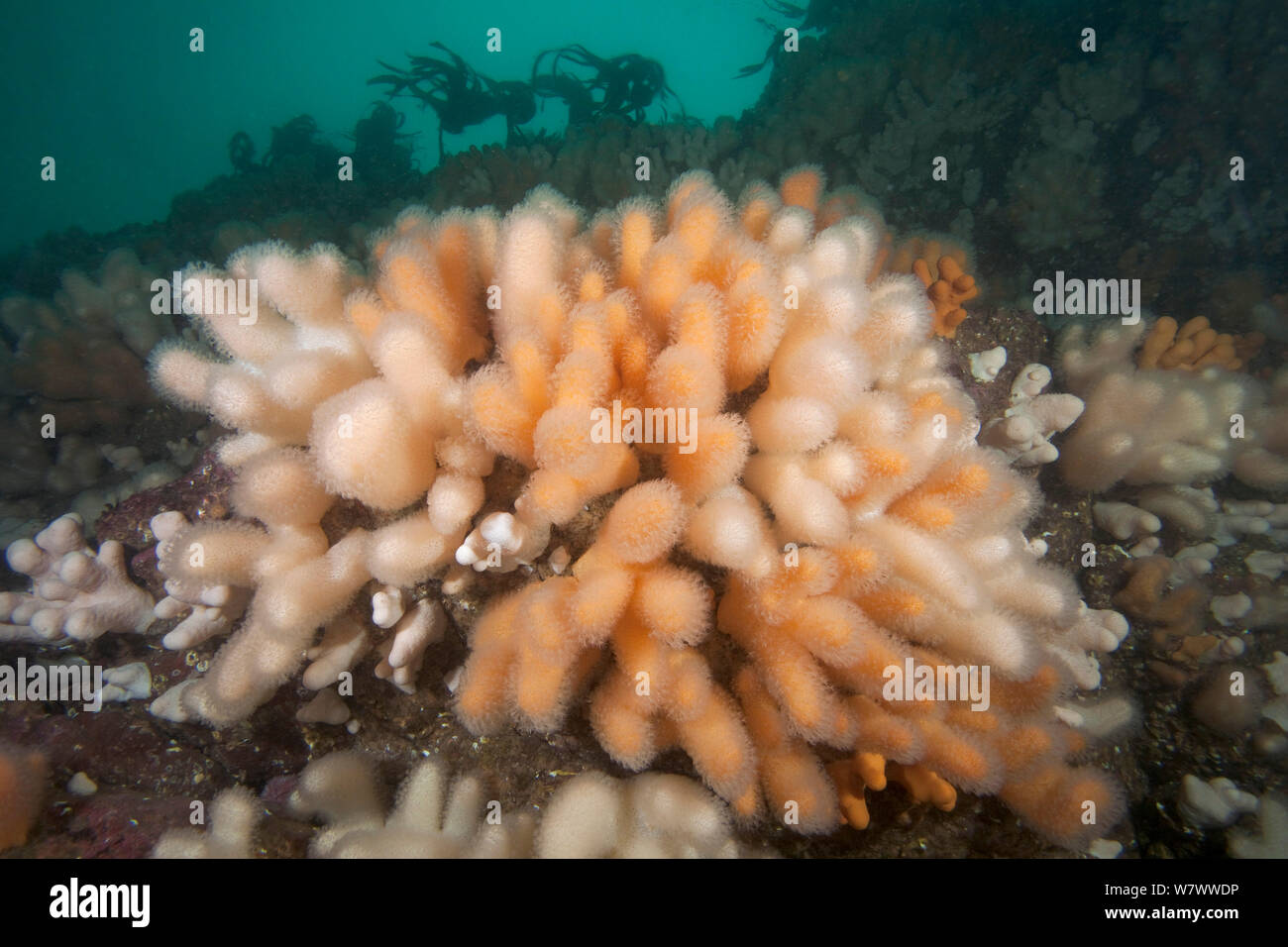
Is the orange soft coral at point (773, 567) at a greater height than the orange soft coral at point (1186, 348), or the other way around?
the orange soft coral at point (1186, 348)

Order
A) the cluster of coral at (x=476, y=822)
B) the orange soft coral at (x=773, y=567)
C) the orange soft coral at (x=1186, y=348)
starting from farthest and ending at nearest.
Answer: the orange soft coral at (x=1186, y=348)
the cluster of coral at (x=476, y=822)
the orange soft coral at (x=773, y=567)

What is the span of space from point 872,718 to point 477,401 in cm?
176

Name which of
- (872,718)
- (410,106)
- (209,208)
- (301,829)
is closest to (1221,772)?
(872,718)

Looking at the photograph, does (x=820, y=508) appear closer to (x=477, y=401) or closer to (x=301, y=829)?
(x=477, y=401)

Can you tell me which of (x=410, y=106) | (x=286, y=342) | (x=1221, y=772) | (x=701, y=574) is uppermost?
(x=410, y=106)

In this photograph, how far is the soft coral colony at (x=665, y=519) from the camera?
2037 mm

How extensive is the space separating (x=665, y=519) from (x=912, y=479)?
0.94 metres

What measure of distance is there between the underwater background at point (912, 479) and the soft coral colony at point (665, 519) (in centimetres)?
3

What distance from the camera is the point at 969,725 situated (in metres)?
2.25

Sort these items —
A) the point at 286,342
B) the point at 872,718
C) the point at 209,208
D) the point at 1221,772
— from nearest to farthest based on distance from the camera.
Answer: the point at 872,718 < the point at 286,342 < the point at 1221,772 < the point at 209,208

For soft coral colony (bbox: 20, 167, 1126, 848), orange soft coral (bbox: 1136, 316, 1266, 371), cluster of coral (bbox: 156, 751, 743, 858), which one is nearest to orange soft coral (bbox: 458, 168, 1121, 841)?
soft coral colony (bbox: 20, 167, 1126, 848)

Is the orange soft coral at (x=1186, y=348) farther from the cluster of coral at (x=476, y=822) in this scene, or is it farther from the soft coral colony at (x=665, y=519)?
the cluster of coral at (x=476, y=822)

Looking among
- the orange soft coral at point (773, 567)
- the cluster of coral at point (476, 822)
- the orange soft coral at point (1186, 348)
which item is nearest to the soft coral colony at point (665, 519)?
the orange soft coral at point (773, 567)

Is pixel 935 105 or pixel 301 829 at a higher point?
pixel 935 105
